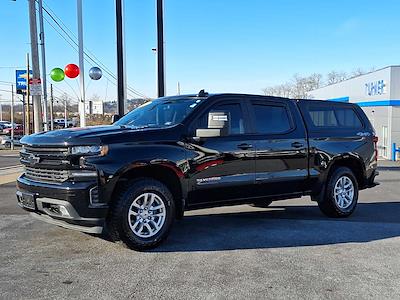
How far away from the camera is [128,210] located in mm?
5414

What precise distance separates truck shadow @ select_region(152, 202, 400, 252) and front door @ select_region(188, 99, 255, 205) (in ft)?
1.76

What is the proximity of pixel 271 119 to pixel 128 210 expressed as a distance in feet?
8.77

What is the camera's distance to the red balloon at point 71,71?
15.3 meters

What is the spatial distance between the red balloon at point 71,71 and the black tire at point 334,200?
10457mm

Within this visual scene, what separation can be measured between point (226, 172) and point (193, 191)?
Answer: 0.56 m

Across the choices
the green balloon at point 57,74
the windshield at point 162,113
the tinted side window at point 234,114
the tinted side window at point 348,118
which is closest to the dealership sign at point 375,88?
the green balloon at point 57,74

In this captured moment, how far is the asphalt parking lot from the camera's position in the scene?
14.1 feet

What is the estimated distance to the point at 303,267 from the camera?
16.3 ft

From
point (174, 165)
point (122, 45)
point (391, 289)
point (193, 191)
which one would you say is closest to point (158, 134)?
point (174, 165)

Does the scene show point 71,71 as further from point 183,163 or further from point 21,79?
point 21,79

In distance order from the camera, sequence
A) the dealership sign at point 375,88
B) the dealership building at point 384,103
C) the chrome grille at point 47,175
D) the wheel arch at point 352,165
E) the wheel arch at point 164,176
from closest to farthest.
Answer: the chrome grille at point 47,175, the wheel arch at point 164,176, the wheel arch at point 352,165, the dealership building at point 384,103, the dealership sign at point 375,88

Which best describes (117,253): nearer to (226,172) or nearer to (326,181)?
(226,172)

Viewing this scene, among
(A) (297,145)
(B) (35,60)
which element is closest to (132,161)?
(A) (297,145)

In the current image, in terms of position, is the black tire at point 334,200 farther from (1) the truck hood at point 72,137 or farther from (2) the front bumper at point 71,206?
(2) the front bumper at point 71,206
